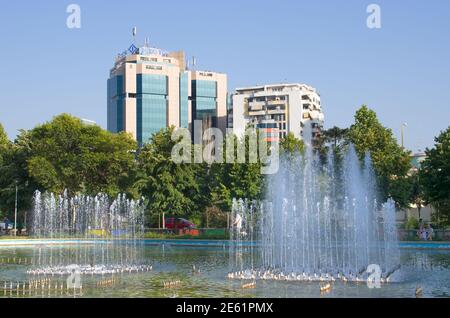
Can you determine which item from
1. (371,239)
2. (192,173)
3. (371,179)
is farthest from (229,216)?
(371,239)

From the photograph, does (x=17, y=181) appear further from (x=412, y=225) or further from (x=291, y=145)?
(x=412, y=225)

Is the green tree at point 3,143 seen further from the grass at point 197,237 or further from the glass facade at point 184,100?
the glass facade at point 184,100

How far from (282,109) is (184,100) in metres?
20.7

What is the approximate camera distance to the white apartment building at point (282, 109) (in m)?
102

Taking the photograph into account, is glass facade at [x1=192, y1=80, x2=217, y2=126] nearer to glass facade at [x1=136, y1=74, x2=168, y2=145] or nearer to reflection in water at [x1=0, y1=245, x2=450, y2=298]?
glass facade at [x1=136, y1=74, x2=168, y2=145]

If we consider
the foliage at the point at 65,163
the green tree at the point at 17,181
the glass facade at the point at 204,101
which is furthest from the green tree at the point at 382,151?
the glass facade at the point at 204,101

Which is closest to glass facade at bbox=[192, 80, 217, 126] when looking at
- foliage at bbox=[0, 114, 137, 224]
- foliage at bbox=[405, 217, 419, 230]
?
foliage at bbox=[0, 114, 137, 224]

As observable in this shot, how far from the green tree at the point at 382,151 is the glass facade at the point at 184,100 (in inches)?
2703

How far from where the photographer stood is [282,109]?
10206 cm

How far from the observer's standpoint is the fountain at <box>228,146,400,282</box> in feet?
78.5

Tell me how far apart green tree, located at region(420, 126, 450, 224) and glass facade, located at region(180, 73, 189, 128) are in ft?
250

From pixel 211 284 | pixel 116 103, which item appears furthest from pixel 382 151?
pixel 116 103
